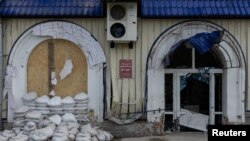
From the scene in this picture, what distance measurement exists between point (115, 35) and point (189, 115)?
2727mm

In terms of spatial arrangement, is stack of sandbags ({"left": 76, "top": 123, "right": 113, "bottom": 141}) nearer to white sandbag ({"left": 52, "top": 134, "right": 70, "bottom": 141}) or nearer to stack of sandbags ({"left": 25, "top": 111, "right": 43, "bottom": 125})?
white sandbag ({"left": 52, "top": 134, "right": 70, "bottom": 141})

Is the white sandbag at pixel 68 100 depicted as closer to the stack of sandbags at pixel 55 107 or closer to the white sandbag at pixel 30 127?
the stack of sandbags at pixel 55 107

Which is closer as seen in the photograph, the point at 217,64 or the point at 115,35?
the point at 115,35

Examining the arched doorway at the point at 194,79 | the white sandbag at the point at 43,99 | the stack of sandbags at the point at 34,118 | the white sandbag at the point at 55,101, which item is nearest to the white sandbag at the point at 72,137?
the stack of sandbags at the point at 34,118

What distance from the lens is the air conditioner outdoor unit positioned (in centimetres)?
1042

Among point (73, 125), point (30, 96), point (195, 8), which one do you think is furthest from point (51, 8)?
point (195, 8)

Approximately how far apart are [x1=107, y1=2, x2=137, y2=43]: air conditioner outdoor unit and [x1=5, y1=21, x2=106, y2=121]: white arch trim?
625 mm

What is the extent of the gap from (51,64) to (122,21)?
6.74 ft

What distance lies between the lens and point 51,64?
433 inches

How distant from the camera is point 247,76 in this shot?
1081cm

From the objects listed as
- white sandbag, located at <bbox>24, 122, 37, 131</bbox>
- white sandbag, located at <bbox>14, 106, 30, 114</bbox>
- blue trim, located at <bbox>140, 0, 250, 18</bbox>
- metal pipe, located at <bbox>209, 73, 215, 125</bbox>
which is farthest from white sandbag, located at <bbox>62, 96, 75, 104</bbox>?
metal pipe, located at <bbox>209, 73, 215, 125</bbox>

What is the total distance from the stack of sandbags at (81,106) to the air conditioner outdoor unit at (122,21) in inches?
60.6

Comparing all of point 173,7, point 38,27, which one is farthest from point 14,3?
point 173,7

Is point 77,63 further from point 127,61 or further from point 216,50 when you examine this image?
point 216,50
